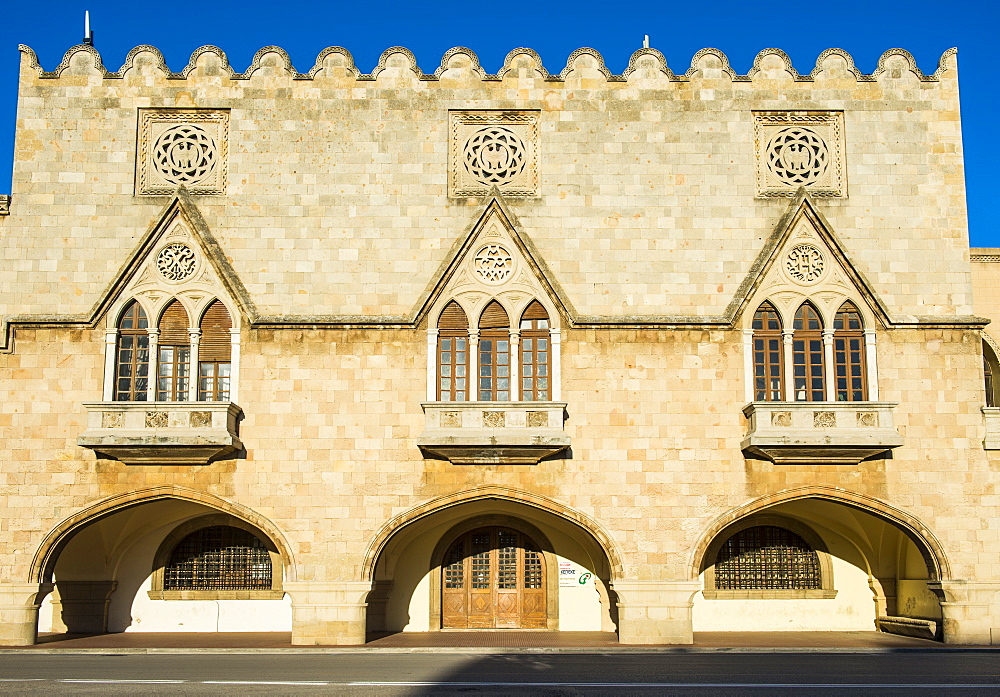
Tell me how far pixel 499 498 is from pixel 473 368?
286 cm

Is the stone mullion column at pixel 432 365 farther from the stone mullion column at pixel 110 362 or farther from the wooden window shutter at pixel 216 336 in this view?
the stone mullion column at pixel 110 362

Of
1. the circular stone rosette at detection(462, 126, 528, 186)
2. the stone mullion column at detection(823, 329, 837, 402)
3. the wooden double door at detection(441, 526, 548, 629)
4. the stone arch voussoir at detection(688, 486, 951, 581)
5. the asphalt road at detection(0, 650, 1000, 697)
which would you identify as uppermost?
the circular stone rosette at detection(462, 126, 528, 186)

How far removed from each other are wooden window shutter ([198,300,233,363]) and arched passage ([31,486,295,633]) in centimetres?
378

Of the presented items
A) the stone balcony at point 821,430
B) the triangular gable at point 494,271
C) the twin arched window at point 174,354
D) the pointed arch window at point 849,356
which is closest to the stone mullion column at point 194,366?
the twin arched window at point 174,354

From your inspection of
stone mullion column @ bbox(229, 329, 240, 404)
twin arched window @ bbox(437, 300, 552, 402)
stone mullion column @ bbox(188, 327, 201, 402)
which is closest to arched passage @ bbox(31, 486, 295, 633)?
stone mullion column @ bbox(188, 327, 201, 402)

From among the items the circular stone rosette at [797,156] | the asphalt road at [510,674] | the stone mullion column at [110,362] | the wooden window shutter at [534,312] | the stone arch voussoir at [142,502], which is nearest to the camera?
the asphalt road at [510,674]

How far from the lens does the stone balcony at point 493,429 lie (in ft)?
76.1

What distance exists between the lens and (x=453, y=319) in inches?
973

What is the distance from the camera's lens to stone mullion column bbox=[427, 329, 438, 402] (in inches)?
956

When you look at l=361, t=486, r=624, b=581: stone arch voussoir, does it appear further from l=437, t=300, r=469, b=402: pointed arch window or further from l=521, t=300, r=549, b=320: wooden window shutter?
l=521, t=300, r=549, b=320: wooden window shutter

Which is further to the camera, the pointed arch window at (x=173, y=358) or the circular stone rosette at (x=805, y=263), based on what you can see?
the circular stone rosette at (x=805, y=263)

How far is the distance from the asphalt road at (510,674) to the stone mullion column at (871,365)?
5501 mm

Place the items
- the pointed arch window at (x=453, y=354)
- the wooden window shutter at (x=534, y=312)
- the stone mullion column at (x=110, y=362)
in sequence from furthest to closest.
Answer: the wooden window shutter at (x=534, y=312)
the pointed arch window at (x=453, y=354)
the stone mullion column at (x=110, y=362)

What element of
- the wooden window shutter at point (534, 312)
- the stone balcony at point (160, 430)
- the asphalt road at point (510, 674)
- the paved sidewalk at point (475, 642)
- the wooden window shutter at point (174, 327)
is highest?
the wooden window shutter at point (534, 312)
